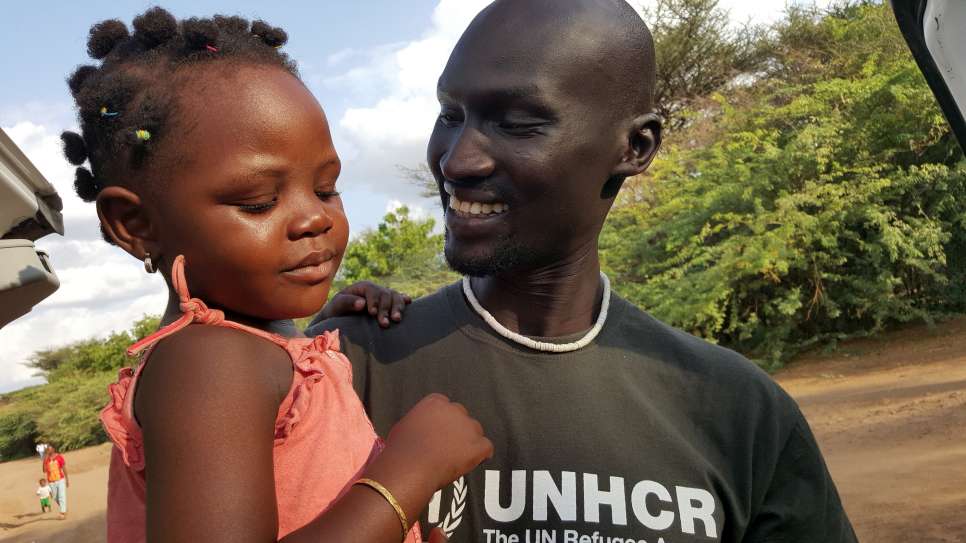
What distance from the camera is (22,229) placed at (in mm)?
2160

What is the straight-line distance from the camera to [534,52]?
2043mm

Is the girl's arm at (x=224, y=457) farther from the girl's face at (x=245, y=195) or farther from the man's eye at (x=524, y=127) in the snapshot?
the man's eye at (x=524, y=127)

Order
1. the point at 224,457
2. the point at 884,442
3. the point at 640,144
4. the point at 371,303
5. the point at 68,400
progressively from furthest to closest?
1. the point at 68,400
2. the point at 884,442
3. the point at 640,144
4. the point at 371,303
5. the point at 224,457

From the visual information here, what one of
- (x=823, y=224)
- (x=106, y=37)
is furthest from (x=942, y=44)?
(x=823, y=224)

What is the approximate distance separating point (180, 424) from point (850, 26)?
2066cm

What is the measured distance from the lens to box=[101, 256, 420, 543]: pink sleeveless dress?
4.31 ft

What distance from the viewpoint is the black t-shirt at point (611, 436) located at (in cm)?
180

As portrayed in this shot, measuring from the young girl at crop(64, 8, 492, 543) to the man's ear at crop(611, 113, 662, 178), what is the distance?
0.93 m

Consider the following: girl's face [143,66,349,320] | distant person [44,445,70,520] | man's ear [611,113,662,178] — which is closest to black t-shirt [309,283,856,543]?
man's ear [611,113,662,178]

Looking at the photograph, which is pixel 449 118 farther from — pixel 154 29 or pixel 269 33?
pixel 154 29

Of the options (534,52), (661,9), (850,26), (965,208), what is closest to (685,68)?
(661,9)

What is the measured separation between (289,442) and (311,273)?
30cm

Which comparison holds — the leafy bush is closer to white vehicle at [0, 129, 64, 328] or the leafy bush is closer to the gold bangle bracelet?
white vehicle at [0, 129, 64, 328]

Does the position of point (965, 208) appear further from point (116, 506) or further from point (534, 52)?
point (116, 506)
